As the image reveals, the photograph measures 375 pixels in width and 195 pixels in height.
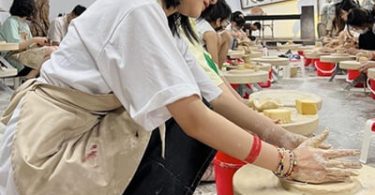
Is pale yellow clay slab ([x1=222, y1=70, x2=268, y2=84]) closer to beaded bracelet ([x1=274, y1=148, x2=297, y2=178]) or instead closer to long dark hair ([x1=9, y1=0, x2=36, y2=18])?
beaded bracelet ([x1=274, y1=148, x2=297, y2=178])

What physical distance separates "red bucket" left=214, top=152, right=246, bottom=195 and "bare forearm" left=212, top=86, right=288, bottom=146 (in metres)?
0.18

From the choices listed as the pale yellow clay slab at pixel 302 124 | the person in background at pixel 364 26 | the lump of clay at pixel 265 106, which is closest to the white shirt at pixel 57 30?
the person in background at pixel 364 26

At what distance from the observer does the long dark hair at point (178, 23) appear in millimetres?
906

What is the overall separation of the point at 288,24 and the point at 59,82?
1048 centimetres

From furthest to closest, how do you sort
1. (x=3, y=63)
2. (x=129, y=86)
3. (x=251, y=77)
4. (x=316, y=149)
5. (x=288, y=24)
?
1. (x=288, y=24)
2. (x=3, y=63)
3. (x=251, y=77)
4. (x=316, y=149)
5. (x=129, y=86)

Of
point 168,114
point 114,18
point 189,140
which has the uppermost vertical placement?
point 114,18

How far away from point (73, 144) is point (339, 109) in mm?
3153

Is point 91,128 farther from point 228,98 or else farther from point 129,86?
point 228,98

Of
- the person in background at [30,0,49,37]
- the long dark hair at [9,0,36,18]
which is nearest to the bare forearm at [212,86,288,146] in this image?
the long dark hair at [9,0,36,18]

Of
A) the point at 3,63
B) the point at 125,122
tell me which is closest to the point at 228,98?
the point at 125,122

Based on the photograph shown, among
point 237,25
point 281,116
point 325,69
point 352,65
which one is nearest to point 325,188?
point 281,116

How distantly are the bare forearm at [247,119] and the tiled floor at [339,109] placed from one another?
0.78 m

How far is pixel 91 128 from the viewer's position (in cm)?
88

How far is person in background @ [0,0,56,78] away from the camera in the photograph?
163 inches
